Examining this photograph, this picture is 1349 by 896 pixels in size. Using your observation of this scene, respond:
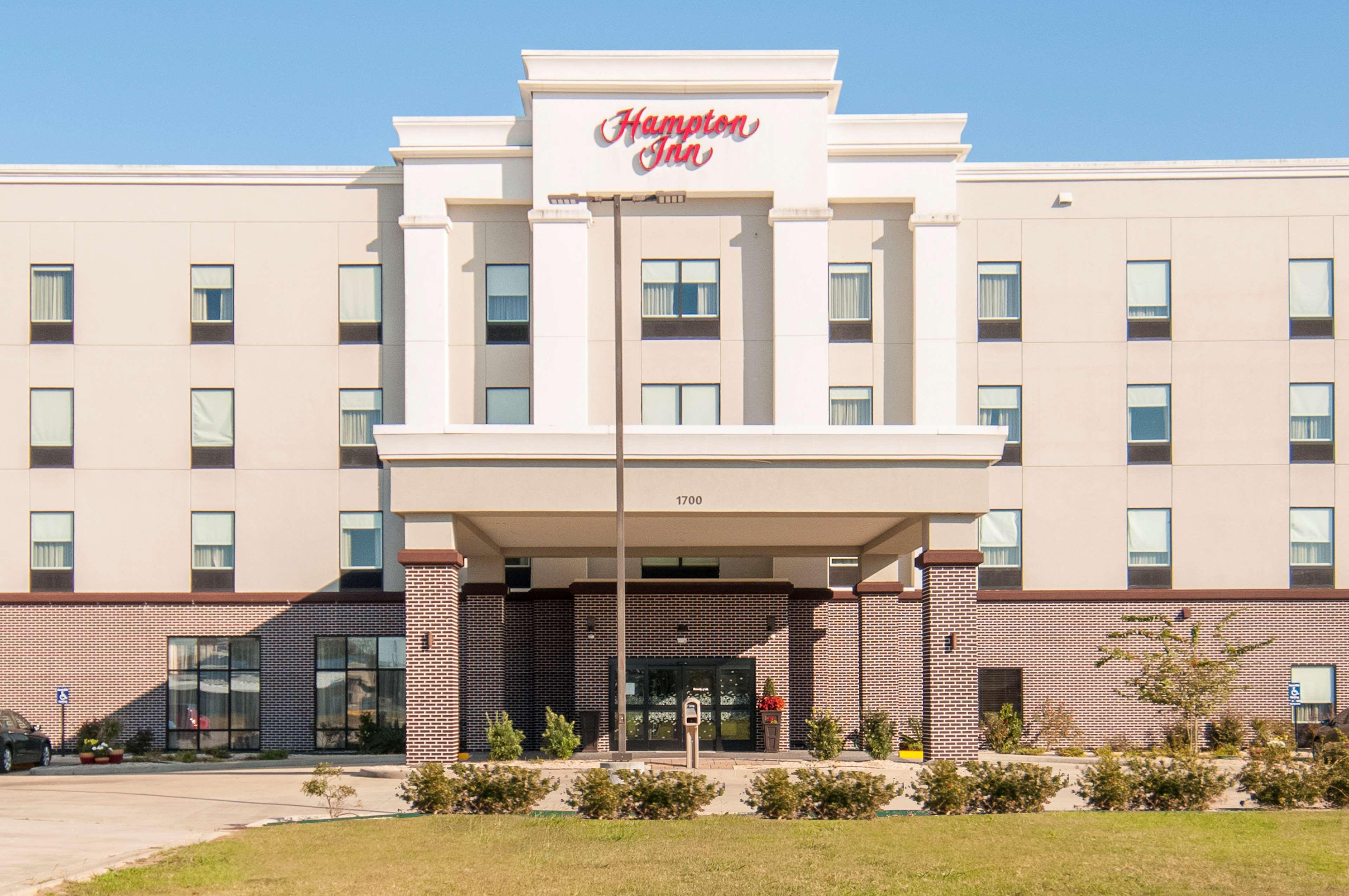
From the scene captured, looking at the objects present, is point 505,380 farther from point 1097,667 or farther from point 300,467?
point 1097,667

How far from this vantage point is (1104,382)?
39.2 meters

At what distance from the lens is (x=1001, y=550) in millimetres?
39031

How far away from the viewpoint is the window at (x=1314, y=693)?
38500 millimetres

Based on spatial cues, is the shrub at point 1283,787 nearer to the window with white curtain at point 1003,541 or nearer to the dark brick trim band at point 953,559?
the dark brick trim band at point 953,559

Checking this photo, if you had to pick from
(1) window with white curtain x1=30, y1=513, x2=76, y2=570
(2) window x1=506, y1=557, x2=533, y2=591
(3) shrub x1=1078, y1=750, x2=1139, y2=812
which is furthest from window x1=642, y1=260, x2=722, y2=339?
(3) shrub x1=1078, y1=750, x2=1139, y2=812

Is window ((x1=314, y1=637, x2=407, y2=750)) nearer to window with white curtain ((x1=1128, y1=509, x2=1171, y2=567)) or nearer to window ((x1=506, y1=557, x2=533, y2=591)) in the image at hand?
window ((x1=506, y1=557, x2=533, y2=591))

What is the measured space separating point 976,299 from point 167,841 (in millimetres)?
26923

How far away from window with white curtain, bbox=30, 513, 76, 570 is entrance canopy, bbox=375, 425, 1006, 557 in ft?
47.2

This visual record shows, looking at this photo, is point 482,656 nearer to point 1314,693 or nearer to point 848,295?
point 848,295

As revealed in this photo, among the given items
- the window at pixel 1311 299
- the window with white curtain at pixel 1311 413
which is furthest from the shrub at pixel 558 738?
the window at pixel 1311 299

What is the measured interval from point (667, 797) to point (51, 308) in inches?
1036

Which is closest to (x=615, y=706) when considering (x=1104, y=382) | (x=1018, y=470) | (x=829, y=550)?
(x=829, y=550)

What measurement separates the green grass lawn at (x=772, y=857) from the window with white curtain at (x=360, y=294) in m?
20.1

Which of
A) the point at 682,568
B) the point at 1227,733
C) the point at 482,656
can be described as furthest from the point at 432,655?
the point at 1227,733
